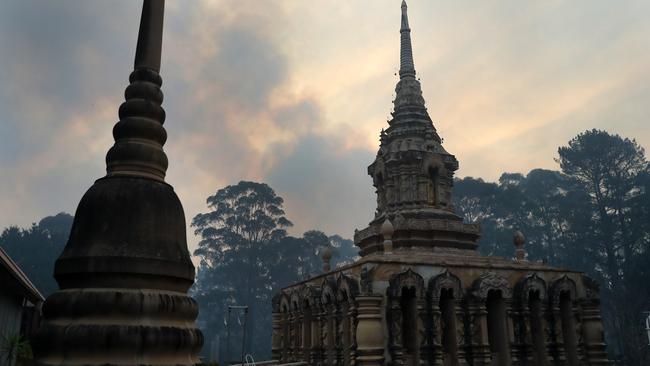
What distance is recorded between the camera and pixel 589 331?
20797 millimetres

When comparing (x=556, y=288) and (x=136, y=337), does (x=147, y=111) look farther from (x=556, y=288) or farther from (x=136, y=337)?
(x=556, y=288)

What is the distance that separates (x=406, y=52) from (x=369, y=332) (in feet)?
60.4

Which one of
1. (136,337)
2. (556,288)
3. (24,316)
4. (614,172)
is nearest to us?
(136,337)

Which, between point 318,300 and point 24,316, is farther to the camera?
point 24,316

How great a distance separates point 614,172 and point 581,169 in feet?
11.4

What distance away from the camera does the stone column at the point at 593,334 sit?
20359 millimetres

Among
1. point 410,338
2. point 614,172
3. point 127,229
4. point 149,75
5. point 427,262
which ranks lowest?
point 410,338

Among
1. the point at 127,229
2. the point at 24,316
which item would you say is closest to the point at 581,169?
the point at 24,316

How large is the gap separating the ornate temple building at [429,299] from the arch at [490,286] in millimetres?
47

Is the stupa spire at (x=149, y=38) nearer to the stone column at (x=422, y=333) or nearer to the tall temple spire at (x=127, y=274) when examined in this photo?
the tall temple spire at (x=127, y=274)

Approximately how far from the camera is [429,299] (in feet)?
59.8

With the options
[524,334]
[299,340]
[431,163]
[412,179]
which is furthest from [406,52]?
[299,340]

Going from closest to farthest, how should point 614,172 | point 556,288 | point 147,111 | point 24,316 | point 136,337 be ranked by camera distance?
point 136,337 < point 147,111 < point 556,288 < point 24,316 < point 614,172

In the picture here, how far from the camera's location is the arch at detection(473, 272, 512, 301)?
18703mm
